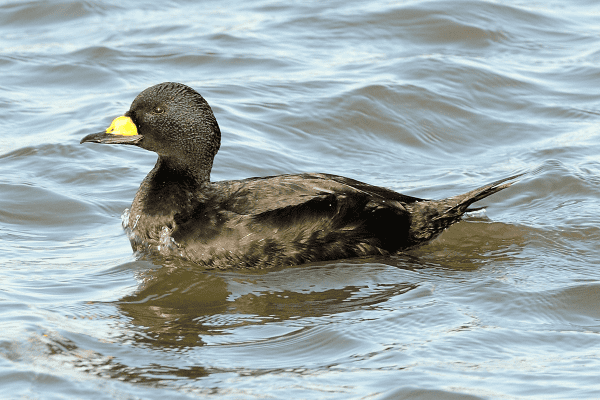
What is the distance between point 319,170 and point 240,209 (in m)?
2.08

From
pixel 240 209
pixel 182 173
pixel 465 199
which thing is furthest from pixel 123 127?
pixel 465 199

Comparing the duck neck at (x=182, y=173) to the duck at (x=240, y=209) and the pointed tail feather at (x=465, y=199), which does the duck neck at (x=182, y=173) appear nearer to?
the duck at (x=240, y=209)

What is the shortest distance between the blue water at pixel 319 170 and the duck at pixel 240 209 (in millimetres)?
132

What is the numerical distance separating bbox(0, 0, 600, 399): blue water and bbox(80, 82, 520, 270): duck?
5.2 inches

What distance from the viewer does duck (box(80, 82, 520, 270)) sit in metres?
5.32

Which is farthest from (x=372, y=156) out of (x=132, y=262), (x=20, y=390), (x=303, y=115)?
(x=20, y=390)

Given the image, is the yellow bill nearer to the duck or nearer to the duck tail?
the duck

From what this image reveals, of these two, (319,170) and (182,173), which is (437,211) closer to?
(182,173)

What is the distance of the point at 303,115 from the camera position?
8.38m

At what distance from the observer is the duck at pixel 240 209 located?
532cm

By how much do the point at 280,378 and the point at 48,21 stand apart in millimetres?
7944

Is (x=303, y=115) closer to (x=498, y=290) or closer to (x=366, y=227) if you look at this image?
(x=366, y=227)

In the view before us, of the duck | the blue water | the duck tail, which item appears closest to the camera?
the blue water

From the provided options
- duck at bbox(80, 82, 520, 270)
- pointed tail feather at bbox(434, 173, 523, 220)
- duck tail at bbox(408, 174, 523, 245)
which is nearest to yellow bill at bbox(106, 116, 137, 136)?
duck at bbox(80, 82, 520, 270)
